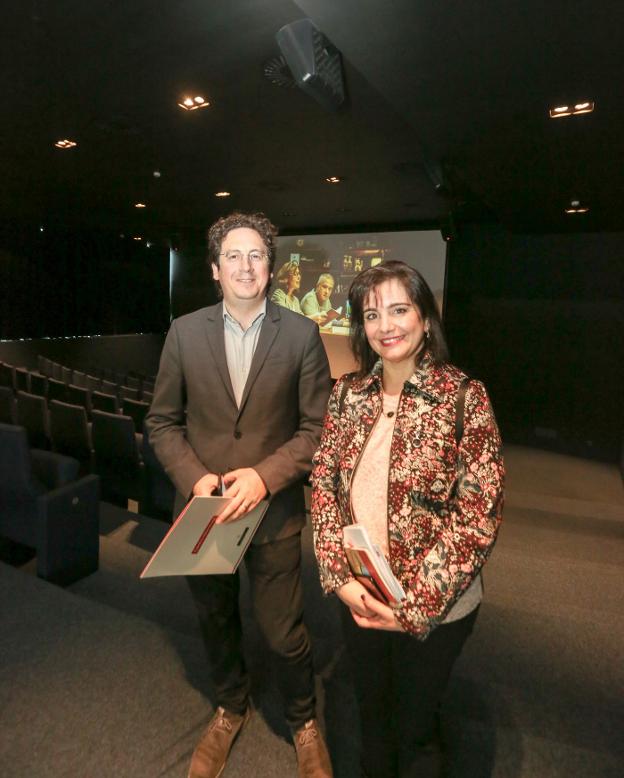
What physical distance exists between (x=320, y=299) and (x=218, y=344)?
9251 millimetres

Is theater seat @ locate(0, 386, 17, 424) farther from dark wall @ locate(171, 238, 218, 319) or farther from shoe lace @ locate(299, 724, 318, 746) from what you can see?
dark wall @ locate(171, 238, 218, 319)

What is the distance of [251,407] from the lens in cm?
150

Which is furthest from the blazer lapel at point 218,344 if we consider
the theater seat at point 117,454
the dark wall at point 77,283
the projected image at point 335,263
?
the dark wall at point 77,283

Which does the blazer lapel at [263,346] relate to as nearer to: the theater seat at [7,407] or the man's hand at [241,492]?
the man's hand at [241,492]

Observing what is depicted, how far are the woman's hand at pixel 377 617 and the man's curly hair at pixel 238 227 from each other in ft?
3.23

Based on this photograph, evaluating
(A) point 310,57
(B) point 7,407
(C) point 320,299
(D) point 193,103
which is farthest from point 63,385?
(C) point 320,299

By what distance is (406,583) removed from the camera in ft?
3.92

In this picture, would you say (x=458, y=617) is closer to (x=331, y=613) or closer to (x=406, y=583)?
(x=406, y=583)

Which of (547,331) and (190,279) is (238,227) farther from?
(190,279)

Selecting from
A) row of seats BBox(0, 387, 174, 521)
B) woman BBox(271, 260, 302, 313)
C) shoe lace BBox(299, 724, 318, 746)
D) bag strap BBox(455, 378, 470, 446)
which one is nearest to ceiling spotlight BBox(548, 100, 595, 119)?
bag strap BBox(455, 378, 470, 446)

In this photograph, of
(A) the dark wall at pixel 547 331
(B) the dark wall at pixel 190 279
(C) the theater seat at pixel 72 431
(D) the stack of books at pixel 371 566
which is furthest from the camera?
(B) the dark wall at pixel 190 279

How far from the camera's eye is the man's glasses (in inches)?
57.8

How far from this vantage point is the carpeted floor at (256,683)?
1.53 m

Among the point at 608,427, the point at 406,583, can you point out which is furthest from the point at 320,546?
the point at 608,427
